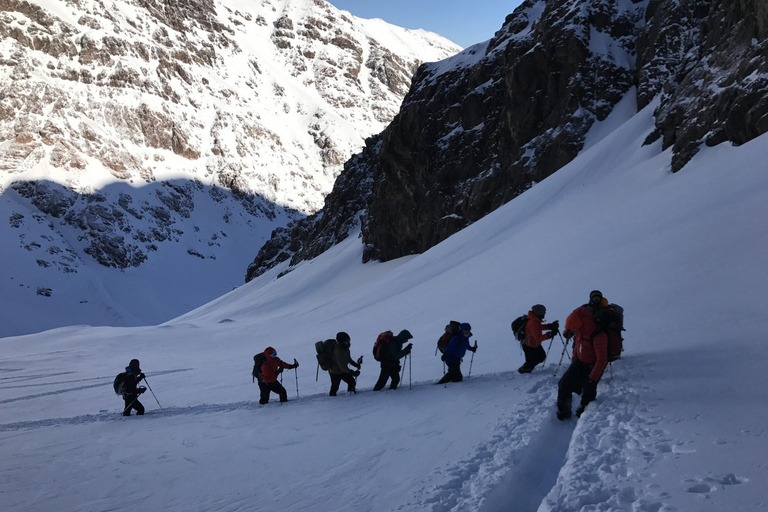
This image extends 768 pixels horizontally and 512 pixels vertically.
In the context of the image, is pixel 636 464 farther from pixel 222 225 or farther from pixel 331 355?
pixel 222 225

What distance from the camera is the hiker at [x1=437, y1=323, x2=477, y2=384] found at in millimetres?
8656

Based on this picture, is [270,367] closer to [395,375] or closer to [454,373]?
[395,375]

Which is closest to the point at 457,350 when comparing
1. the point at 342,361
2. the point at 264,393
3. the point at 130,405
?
the point at 342,361

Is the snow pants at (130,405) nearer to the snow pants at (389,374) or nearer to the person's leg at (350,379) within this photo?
the person's leg at (350,379)

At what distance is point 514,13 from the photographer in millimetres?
42062

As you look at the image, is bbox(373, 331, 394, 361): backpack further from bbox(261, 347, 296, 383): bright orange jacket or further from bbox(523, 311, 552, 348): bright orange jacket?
bbox(523, 311, 552, 348): bright orange jacket

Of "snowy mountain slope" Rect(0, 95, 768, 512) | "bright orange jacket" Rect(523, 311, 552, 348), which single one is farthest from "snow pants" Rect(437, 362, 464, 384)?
"bright orange jacket" Rect(523, 311, 552, 348)

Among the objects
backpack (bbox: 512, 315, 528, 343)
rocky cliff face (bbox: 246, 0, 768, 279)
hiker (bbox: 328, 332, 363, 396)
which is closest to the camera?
backpack (bbox: 512, 315, 528, 343)

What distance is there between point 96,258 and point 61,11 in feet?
243

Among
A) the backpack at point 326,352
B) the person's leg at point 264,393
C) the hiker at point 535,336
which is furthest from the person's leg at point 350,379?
the hiker at point 535,336

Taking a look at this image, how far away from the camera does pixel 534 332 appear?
26.9ft

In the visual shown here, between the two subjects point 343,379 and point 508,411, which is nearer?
point 508,411

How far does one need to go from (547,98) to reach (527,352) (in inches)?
1202

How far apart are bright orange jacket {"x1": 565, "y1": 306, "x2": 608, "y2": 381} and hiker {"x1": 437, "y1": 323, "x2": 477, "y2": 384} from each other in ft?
8.90
